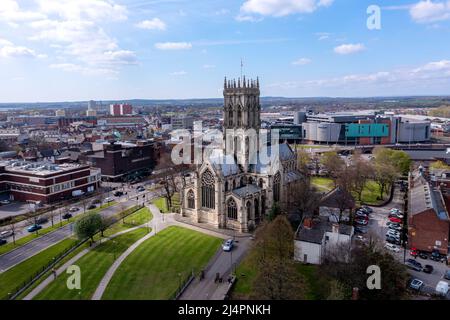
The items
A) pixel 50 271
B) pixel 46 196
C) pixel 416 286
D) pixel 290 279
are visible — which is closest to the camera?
pixel 290 279

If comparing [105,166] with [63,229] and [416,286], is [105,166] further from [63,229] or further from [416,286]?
[416,286]

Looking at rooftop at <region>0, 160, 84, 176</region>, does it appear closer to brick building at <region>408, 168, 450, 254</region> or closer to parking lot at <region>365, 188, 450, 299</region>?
parking lot at <region>365, 188, 450, 299</region>

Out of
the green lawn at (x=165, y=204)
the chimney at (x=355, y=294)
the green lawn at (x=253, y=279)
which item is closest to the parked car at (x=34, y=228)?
the green lawn at (x=165, y=204)

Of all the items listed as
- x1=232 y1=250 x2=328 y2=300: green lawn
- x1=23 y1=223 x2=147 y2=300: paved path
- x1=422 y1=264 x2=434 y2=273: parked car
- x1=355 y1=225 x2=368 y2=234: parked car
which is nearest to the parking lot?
x1=422 y1=264 x2=434 y2=273: parked car

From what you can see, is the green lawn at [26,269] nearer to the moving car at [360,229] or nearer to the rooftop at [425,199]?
the moving car at [360,229]

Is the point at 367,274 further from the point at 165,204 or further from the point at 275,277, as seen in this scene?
the point at 165,204

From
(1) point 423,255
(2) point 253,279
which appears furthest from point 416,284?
(2) point 253,279

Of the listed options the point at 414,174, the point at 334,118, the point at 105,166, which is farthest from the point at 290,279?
the point at 334,118
